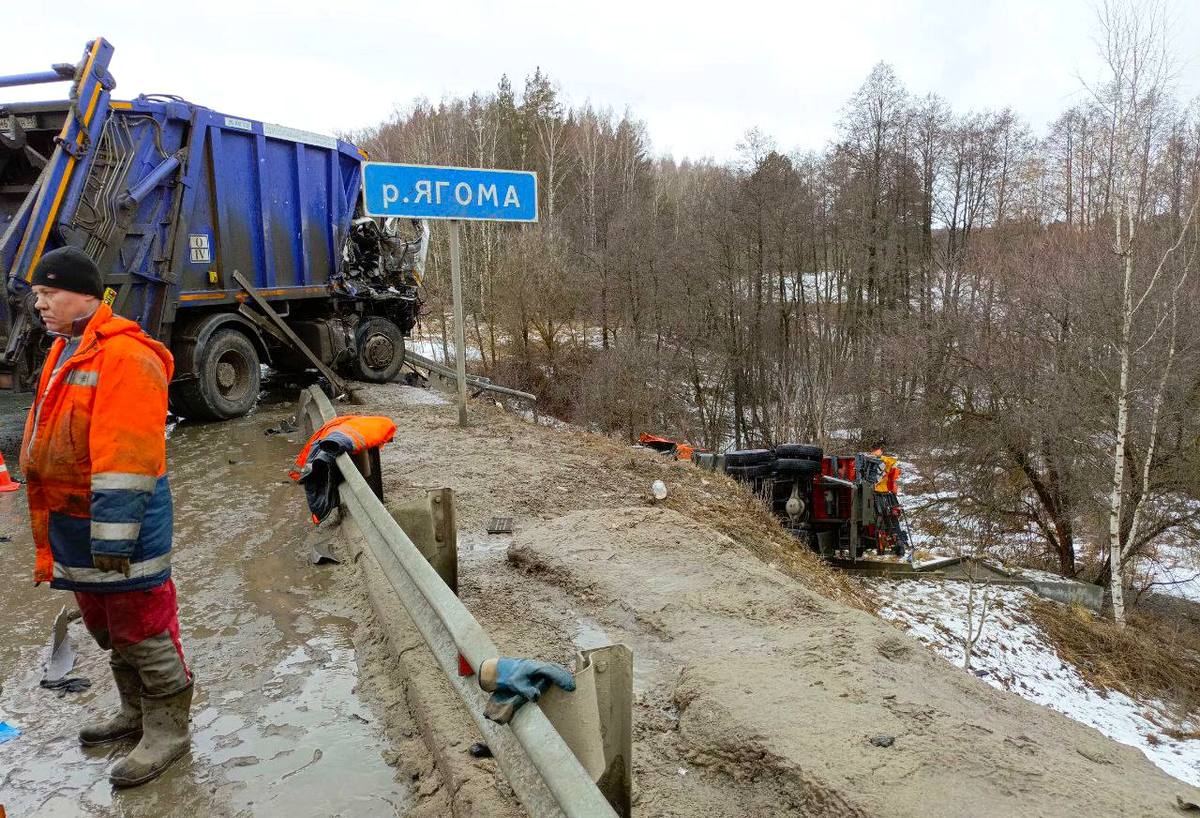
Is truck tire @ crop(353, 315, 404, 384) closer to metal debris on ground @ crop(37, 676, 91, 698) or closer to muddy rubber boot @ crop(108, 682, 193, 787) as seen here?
metal debris on ground @ crop(37, 676, 91, 698)

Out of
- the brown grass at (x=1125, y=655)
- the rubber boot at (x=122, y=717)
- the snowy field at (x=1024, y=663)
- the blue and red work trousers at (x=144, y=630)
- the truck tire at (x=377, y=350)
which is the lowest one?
the brown grass at (x=1125, y=655)

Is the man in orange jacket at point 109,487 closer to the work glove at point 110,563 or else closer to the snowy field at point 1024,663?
the work glove at point 110,563

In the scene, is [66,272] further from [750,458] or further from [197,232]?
[750,458]

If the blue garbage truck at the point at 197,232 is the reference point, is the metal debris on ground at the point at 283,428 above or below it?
below

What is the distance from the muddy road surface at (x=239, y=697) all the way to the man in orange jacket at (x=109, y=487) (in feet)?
0.59

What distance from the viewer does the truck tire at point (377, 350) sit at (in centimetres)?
1136

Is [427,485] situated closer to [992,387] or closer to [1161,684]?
[1161,684]

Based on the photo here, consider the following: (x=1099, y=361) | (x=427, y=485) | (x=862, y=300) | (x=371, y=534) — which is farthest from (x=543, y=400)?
(x=371, y=534)

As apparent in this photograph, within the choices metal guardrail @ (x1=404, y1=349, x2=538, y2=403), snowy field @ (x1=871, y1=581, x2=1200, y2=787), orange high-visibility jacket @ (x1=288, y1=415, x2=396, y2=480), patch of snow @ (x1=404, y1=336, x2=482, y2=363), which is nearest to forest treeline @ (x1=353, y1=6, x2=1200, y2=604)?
patch of snow @ (x1=404, y1=336, x2=482, y2=363)

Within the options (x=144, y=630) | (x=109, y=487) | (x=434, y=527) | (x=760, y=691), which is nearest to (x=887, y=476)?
(x=434, y=527)

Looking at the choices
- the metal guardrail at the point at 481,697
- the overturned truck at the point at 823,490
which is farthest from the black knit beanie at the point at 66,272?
the overturned truck at the point at 823,490

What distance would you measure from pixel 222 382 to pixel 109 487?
6.91m

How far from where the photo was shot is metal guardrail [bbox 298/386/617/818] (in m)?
1.55

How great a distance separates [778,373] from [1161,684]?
67.6ft
